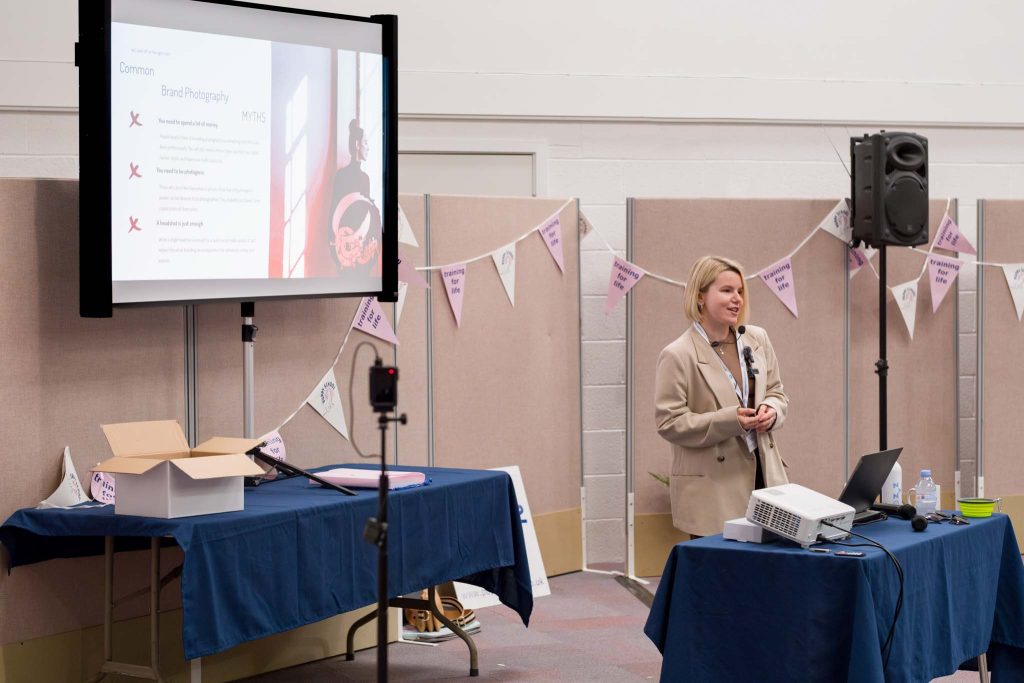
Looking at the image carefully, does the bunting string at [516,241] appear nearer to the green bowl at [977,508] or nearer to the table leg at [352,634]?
the table leg at [352,634]

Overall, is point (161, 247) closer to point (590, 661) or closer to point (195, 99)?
point (195, 99)

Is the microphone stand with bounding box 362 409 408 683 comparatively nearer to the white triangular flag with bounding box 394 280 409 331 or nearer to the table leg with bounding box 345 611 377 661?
the table leg with bounding box 345 611 377 661

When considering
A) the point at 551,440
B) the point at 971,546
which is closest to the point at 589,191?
the point at 551,440

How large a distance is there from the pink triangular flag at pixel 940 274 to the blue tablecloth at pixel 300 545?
2847 mm

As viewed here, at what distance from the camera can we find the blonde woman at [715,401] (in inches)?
165

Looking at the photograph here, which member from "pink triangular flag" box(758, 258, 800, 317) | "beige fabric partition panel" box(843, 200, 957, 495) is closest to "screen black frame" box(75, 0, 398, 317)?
"pink triangular flag" box(758, 258, 800, 317)

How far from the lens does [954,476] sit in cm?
587

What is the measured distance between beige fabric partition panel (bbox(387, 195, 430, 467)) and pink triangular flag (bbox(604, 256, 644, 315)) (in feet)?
3.15

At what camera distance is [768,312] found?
5.57 metres

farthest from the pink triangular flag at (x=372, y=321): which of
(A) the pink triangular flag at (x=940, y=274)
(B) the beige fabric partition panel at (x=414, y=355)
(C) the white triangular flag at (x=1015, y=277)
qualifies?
(C) the white triangular flag at (x=1015, y=277)

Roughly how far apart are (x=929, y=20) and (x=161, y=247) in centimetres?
468

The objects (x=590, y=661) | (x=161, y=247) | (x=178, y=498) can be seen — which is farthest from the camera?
(x=590, y=661)

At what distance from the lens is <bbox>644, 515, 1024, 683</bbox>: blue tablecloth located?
2713 millimetres

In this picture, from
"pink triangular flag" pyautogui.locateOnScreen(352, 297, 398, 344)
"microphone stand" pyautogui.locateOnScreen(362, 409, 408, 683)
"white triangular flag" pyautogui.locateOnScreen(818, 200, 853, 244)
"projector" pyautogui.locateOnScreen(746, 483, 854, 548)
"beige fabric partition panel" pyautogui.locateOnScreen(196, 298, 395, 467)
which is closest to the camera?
"microphone stand" pyautogui.locateOnScreen(362, 409, 408, 683)
